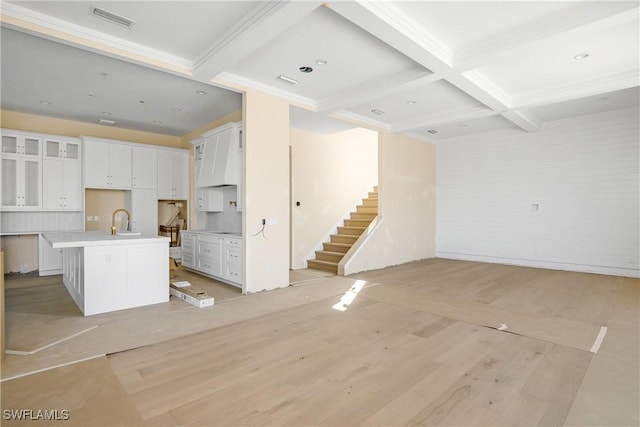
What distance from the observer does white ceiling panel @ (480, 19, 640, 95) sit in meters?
3.72

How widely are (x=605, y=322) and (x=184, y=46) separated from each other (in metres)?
5.84

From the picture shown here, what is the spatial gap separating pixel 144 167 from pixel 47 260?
2544mm

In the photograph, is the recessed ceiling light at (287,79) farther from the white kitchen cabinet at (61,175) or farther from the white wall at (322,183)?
the white kitchen cabinet at (61,175)

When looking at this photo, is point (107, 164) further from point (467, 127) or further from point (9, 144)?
point (467, 127)

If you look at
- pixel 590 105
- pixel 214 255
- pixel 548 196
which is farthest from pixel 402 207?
pixel 214 255

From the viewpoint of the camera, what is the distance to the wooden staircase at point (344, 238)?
22.8 feet

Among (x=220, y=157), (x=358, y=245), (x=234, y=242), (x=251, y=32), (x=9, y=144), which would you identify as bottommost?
(x=358, y=245)

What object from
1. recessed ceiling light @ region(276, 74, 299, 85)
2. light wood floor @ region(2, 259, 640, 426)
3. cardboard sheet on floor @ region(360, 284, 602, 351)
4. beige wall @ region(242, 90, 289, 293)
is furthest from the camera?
beige wall @ region(242, 90, 289, 293)

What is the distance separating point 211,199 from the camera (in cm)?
667

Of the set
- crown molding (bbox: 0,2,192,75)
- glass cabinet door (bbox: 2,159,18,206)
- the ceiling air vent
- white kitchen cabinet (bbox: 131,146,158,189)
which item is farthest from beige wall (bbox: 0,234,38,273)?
the ceiling air vent

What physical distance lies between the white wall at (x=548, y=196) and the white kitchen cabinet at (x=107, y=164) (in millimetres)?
7795

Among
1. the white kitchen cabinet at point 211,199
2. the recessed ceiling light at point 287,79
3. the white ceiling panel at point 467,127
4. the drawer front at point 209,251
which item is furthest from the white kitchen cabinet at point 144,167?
the white ceiling panel at point 467,127

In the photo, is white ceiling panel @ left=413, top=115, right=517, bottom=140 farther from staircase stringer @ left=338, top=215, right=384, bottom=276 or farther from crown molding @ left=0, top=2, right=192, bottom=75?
crown molding @ left=0, top=2, right=192, bottom=75

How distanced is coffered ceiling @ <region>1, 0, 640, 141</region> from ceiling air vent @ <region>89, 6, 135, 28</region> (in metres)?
0.04
